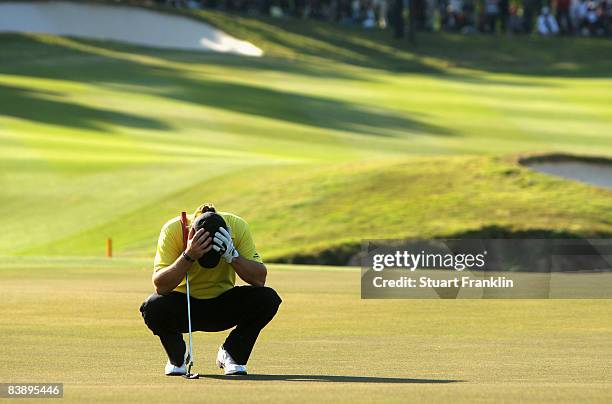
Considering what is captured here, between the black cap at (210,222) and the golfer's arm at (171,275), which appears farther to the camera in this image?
the golfer's arm at (171,275)

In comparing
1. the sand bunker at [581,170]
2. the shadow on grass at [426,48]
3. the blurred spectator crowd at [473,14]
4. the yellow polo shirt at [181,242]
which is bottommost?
the shadow on grass at [426,48]

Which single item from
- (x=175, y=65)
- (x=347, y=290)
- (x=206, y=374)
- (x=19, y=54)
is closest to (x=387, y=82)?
(x=175, y=65)

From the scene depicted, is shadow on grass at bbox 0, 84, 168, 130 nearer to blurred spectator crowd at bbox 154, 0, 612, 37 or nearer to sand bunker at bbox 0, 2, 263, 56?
sand bunker at bbox 0, 2, 263, 56

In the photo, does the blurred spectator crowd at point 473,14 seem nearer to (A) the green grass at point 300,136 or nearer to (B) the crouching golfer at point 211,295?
(A) the green grass at point 300,136

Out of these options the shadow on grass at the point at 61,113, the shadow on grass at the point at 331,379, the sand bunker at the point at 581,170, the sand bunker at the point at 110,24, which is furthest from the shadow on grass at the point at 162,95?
the shadow on grass at the point at 331,379

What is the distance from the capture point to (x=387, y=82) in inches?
2336

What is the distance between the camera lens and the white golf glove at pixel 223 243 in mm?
10539

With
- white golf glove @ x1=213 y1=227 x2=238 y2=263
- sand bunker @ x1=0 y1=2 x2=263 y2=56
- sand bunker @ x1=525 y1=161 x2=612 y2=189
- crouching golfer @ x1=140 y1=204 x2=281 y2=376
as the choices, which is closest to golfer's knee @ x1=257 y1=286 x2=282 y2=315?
crouching golfer @ x1=140 y1=204 x2=281 y2=376

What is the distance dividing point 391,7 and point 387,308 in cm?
5445

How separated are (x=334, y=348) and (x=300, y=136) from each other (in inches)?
1294

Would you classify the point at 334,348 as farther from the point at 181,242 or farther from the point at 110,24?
the point at 110,24

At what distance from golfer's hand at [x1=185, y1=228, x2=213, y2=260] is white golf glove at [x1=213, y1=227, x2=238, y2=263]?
5 centimetres

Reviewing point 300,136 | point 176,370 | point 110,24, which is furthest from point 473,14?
point 176,370

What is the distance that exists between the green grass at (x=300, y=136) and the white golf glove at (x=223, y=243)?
1756cm
